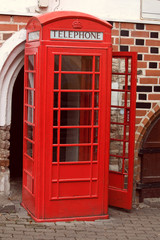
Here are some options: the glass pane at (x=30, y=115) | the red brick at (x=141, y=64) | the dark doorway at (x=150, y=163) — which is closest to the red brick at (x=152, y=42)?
the red brick at (x=141, y=64)

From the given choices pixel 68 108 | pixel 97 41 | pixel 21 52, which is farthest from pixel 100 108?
pixel 21 52

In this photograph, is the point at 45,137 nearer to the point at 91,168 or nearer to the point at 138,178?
the point at 91,168

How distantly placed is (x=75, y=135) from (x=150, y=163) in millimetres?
1818

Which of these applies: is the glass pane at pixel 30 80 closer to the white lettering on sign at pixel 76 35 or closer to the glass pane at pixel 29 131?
the glass pane at pixel 29 131

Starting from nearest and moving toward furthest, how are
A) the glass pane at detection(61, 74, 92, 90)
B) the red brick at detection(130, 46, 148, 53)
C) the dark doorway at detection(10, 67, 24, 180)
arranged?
the glass pane at detection(61, 74, 92, 90)
the red brick at detection(130, 46, 148, 53)
the dark doorway at detection(10, 67, 24, 180)

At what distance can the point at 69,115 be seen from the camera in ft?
22.8

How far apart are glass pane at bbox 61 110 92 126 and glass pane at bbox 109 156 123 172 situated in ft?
3.93

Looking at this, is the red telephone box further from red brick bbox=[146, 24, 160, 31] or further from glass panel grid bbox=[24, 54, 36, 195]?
red brick bbox=[146, 24, 160, 31]

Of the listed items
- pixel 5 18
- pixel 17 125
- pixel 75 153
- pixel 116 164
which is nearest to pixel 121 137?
pixel 116 164

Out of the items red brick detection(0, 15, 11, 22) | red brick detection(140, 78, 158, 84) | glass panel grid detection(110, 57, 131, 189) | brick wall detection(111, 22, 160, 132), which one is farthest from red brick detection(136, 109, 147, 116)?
red brick detection(0, 15, 11, 22)

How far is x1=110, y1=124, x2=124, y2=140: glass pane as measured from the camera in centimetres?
797

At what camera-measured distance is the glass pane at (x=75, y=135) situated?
6945 mm

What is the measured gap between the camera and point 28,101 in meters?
7.32

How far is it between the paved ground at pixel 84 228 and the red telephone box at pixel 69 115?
160mm
